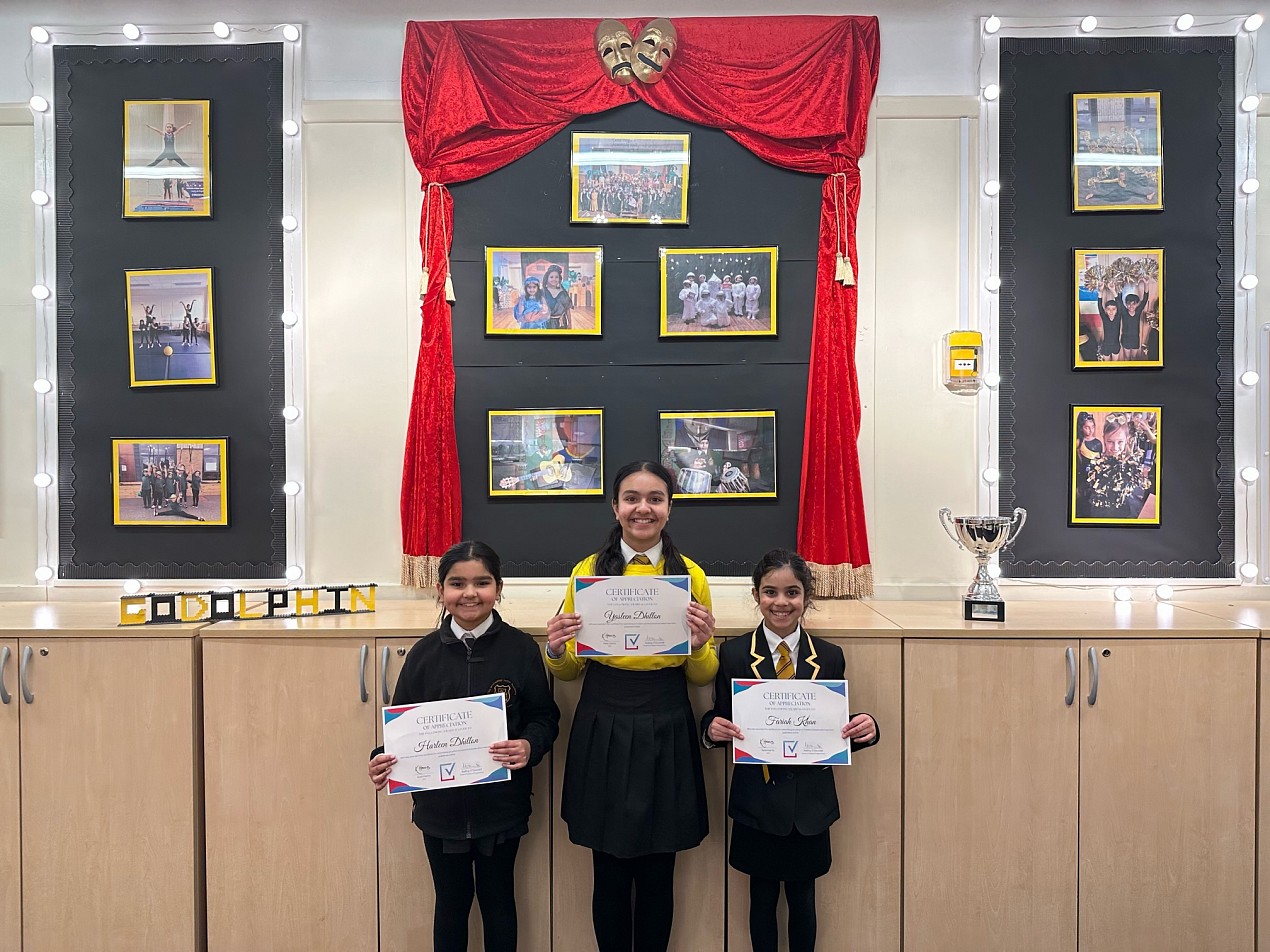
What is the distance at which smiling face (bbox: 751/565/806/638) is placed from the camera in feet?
6.49

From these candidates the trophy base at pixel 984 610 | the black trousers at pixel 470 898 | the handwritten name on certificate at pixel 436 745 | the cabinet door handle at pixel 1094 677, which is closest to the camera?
the handwritten name on certificate at pixel 436 745

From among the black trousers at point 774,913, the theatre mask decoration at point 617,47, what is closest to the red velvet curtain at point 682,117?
the theatre mask decoration at point 617,47

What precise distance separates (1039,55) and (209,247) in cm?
314

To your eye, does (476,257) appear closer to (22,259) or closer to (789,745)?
(22,259)

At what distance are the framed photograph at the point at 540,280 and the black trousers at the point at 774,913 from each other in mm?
1911

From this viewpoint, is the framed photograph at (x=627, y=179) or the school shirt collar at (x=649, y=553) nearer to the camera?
the school shirt collar at (x=649, y=553)

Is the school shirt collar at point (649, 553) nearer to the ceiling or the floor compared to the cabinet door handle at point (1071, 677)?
nearer to the ceiling

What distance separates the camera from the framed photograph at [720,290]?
2.71 metres

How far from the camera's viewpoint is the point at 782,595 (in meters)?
1.98

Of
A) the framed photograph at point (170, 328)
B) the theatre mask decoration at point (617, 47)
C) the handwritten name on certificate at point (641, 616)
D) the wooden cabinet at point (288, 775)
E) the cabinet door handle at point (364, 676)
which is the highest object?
the theatre mask decoration at point (617, 47)

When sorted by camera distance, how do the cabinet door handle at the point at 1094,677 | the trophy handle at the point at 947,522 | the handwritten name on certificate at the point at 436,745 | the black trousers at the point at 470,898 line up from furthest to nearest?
the trophy handle at the point at 947,522
the cabinet door handle at the point at 1094,677
the black trousers at the point at 470,898
the handwritten name on certificate at the point at 436,745

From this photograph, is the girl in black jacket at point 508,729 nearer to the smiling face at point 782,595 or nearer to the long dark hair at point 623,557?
the long dark hair at point 623,557

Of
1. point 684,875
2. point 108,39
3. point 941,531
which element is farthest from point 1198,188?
point 108,39

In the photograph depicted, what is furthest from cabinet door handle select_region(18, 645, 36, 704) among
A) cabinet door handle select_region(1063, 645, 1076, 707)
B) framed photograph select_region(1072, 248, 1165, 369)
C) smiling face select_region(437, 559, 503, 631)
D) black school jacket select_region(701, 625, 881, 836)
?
framed photograph select_region(1072, 248, 1165, 369)
